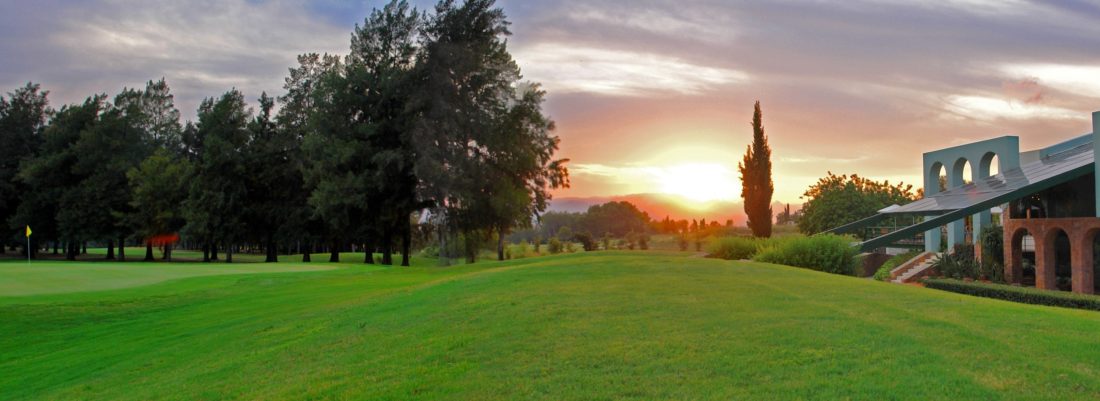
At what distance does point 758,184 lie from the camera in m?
46.3

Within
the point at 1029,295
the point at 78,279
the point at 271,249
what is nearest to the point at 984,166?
the point at 1029,295

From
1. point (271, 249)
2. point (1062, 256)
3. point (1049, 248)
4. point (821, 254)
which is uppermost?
point (1049, 248)

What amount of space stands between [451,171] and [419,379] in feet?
119

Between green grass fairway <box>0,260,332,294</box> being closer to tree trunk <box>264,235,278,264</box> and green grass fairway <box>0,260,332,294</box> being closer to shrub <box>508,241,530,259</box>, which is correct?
tree trunk <box>264,235,278,264</box>

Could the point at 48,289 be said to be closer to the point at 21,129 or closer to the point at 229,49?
the point at 229,49

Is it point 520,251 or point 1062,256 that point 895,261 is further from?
point 520,251

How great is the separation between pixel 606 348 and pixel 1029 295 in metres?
12.6

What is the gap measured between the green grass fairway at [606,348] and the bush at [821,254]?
363 inches

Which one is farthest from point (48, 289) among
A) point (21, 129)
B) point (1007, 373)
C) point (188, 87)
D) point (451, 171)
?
point (21, 129)

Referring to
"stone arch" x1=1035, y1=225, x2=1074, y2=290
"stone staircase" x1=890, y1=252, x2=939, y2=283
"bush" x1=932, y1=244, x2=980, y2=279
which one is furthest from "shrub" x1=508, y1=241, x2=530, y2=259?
"stone arch" x1=1035, y1=225, x2=1074, y2=290

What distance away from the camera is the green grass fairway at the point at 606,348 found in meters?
6.68

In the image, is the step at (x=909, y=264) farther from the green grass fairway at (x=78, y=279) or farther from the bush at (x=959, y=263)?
the green grass fairway at (x=78, y=279)

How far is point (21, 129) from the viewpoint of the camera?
211 ft

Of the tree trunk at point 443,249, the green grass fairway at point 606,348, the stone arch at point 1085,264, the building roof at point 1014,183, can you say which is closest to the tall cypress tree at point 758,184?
the building roof at point 1014,183
